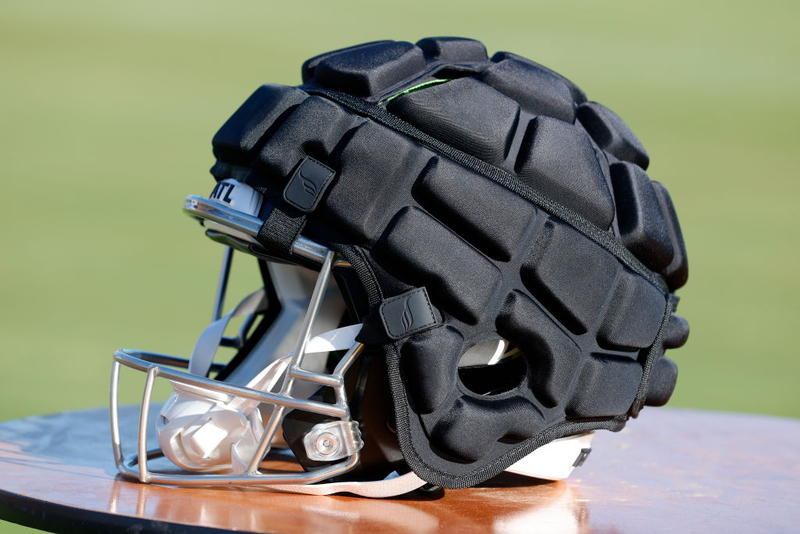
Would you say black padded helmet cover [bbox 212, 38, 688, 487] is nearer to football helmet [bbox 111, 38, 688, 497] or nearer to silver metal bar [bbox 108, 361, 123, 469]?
football helmet [bbox 111, 38, 688, 497]

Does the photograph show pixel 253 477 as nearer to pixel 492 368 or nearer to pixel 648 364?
pixel 492 368

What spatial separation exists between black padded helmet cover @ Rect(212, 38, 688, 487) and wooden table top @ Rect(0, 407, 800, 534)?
0.09m

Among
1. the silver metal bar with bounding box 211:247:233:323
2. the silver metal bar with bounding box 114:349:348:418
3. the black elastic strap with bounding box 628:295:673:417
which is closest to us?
the silver metal bar with bounding box 114:349:348:418

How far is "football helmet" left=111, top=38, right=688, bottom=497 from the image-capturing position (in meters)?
1.12

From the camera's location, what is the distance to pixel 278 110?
3.97 feet

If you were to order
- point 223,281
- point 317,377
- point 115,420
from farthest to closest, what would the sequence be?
1. point 223,281
2. point 115,420
3. point 317,377

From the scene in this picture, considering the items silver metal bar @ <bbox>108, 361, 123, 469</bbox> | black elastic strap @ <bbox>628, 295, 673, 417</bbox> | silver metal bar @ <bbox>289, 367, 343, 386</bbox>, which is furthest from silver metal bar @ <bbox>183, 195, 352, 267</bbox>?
black elastic strap @ <bbox>628, 295, 673, 417</bbox>

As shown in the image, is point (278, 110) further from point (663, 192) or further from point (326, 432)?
point (663, 192)

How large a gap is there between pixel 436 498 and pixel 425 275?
32 cm

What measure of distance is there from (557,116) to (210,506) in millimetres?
720

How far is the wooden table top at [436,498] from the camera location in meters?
0.99

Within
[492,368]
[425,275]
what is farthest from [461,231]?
[492,368]

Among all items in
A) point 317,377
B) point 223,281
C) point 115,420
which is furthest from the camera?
point 223,281

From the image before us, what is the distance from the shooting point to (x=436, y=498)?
120 cm
